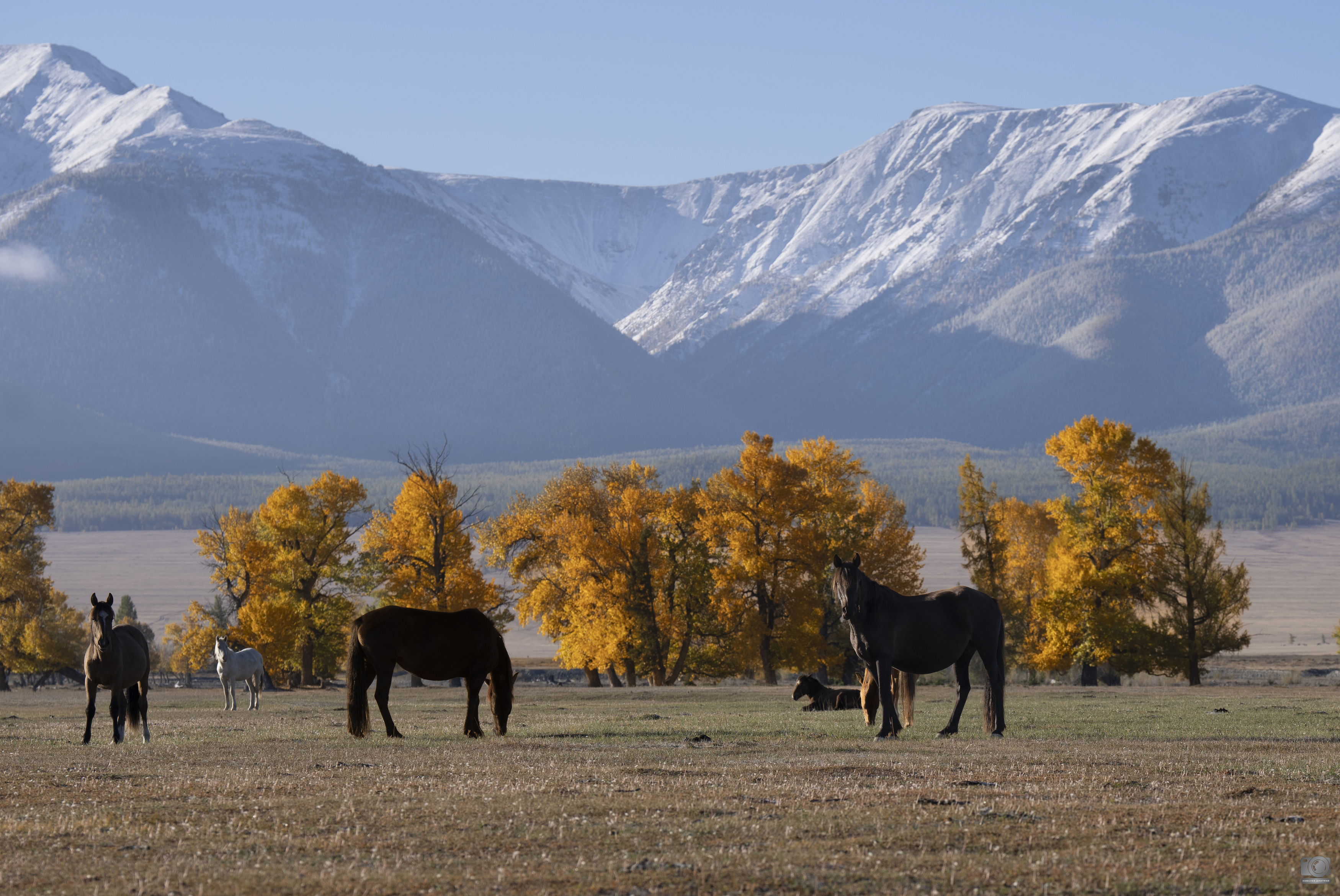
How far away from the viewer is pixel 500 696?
23.4 meters

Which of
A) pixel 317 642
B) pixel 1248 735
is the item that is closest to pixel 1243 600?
pixel 1248 735

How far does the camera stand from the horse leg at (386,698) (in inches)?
878

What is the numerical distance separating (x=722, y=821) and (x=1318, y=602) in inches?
7819

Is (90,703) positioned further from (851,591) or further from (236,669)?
(236,669)

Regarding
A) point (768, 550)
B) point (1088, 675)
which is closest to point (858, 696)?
point (768, 550)

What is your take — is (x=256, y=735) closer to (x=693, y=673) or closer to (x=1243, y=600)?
(x=693, y=673)

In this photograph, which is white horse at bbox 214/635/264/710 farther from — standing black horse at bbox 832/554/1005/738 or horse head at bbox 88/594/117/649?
standing black horse at bbox 832/554/1005/738

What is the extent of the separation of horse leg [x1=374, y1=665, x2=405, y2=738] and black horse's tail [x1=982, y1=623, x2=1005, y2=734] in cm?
1061

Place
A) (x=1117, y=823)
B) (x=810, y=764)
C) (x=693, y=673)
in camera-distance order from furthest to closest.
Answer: (x=693, y=673), (x=810, y=764), (x=1117, y=823)

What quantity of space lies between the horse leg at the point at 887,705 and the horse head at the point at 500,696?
6565 mm

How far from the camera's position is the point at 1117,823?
11.9 metres

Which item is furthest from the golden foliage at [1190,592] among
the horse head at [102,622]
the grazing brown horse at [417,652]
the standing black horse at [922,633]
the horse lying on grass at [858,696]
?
the horse head at [102,622]

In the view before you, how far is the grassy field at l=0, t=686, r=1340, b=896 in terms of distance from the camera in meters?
9.76

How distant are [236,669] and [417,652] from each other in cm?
1931
